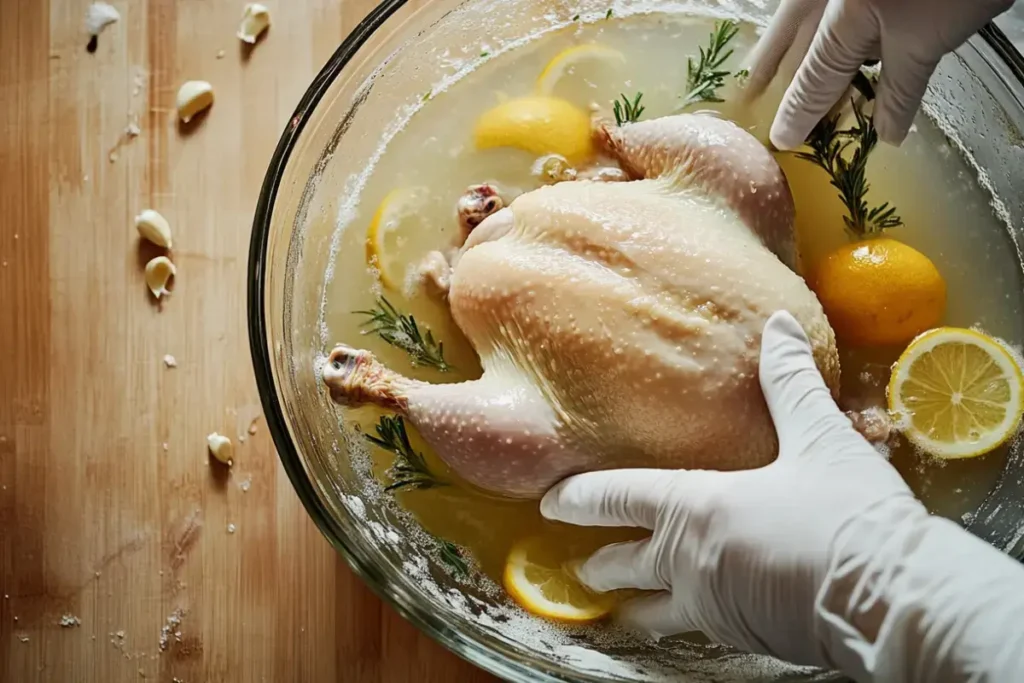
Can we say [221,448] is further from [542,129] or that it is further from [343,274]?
[542,129]

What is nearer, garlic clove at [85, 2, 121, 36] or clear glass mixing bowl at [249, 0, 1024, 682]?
clear glass mixing bowl at [249, 0, 1024, 682]

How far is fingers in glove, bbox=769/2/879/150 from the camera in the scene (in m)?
1.24

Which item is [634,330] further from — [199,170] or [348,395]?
[199,170]

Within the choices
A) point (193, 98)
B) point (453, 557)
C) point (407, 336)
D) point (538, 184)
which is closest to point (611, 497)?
point (453, 557)

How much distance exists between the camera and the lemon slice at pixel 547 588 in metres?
1.45

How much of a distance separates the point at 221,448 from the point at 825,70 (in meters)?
1.16

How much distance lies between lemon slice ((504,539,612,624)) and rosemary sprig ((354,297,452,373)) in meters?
0.35

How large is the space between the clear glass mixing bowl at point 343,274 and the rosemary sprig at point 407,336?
0.10m

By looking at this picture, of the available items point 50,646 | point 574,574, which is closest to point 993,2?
point 574,574

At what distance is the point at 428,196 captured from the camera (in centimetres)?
157

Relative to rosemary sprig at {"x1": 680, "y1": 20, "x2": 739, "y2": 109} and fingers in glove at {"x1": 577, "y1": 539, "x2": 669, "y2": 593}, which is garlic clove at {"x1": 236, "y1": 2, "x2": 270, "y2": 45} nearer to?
rosemary sprig at {"x1": 680, "y1": 20, "x2": 739, "y2": 109}

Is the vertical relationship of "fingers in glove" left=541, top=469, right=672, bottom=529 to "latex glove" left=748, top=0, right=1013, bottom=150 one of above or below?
below

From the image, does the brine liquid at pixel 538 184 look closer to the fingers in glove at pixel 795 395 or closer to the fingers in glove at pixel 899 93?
the fingers in glove at pixel 899 93

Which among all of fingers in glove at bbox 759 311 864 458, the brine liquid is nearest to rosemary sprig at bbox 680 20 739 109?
the brine liquid
